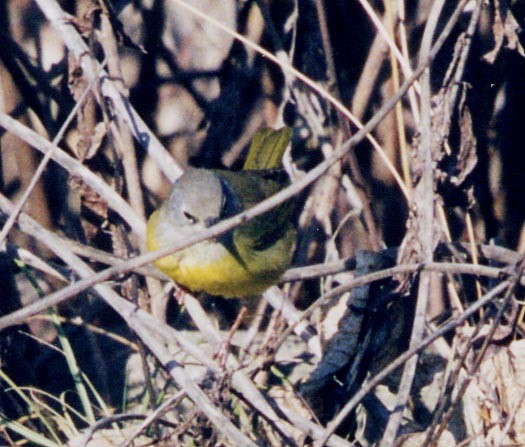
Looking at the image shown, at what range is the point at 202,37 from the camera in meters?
4.23

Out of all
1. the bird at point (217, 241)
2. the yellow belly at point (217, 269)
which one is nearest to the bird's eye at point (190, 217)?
the bird at point (217, 241)

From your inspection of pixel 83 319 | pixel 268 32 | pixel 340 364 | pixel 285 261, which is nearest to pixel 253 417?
pixel 340 364

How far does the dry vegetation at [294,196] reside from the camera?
3472 mm

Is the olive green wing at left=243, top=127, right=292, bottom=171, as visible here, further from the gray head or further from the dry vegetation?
the gray head

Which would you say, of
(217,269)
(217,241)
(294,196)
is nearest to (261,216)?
(294,196)

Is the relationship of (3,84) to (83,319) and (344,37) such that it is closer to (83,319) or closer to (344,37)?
(83,319)

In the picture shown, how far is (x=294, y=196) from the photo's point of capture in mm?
3904

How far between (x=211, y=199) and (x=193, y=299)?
433mm

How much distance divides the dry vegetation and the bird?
0.13 meters

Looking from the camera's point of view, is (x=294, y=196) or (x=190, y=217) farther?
(x=294, y=196)

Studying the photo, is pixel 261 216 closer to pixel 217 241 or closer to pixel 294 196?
pixel 294 196

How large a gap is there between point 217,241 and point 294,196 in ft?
1.50

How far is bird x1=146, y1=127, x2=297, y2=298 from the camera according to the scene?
3.55m

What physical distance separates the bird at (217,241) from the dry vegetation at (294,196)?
0.13 metres
